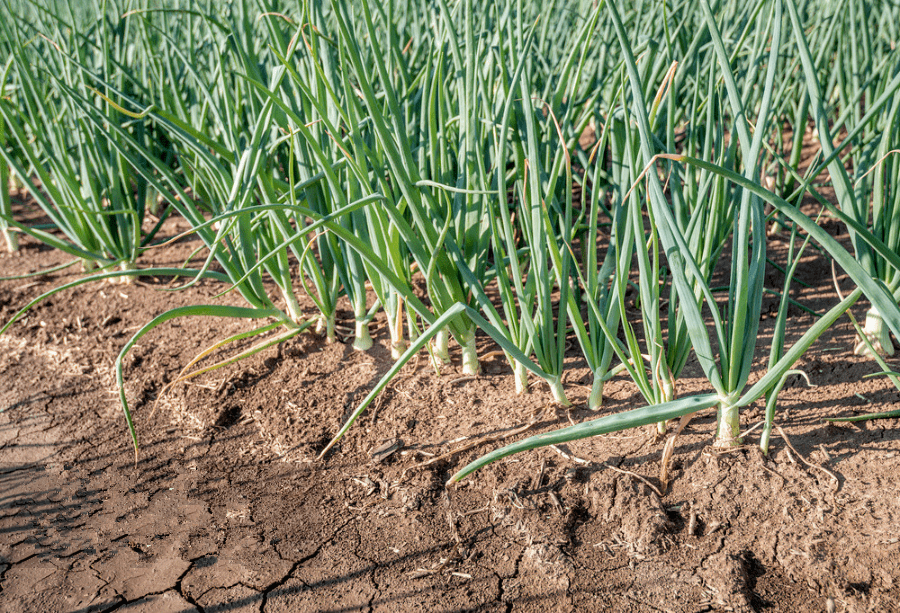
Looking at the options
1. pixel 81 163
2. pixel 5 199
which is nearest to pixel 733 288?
pixel 81 163

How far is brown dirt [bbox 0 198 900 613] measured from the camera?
3.20ft

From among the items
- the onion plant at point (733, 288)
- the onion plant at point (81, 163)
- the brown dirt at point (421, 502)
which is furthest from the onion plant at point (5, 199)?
the onion plant at point (733, 288)

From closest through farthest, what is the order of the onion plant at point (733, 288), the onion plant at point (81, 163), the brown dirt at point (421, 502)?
the onion plant at point (733, 288), the brown dirt at point (421, 502), the onion plant at point (81, 163)

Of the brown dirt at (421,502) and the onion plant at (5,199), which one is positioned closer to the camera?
the brown dirt at (421,502)

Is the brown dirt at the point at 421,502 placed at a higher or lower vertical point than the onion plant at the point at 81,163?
lower

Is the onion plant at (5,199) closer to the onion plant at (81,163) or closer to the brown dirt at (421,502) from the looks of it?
the onion plant at (81,163)

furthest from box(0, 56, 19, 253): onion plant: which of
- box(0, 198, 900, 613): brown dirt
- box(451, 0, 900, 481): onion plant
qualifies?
box(451, 0, 900, 481): onion plant

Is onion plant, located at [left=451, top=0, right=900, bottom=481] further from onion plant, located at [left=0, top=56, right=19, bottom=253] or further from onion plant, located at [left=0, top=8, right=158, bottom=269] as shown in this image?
onion plant, located at [left=0, top=56, right=19, bottom=253]

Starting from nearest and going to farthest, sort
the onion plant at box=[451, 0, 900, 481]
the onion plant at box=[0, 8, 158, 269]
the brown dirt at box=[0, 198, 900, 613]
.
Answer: the onion plant at box=[451, 0, 900, 481] → the brown dirt at box=[0, 198, 900, 613] → the onion plant at box=[0, 8, 158, 269]

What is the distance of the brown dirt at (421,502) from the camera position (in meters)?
0.98

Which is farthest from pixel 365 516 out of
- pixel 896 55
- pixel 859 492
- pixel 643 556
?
pixel 896 55

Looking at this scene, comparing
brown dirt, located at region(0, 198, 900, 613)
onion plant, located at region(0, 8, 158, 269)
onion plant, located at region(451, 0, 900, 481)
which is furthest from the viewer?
onion plant, located at region(0, 8, 158, 269)

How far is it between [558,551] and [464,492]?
22cm

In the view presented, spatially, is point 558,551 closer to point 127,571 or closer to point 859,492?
point 859,492
